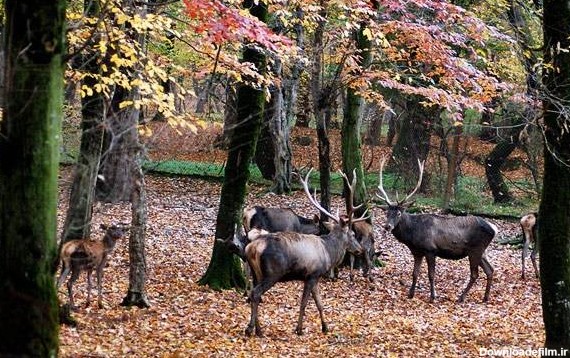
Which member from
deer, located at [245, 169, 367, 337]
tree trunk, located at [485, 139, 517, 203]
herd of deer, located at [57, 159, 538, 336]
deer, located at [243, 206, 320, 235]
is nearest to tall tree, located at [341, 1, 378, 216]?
herd of deer, located at [57, 159, 538, 336]

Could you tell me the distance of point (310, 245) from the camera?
8906 mm

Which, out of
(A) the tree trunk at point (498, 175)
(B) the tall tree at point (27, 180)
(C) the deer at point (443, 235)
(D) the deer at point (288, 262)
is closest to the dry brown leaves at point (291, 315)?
(D) the deer at point (288, 262)

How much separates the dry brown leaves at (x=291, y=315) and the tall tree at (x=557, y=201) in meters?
2.39

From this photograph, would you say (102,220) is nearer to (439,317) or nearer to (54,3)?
(439,317)

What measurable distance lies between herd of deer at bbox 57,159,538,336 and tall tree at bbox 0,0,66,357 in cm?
315


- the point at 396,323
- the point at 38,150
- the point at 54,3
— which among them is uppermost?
the point at 54,3

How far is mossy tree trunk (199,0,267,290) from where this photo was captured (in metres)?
10.9

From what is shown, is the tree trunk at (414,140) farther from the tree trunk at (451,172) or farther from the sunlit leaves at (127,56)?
the sunlit leaves at (127,56)

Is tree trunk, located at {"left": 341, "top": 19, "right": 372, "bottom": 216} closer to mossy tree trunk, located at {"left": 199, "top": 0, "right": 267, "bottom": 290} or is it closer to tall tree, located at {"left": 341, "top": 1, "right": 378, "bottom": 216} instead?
tall tree, located at {"left": 341, "top": 1, "right": 378, "bottom": 216}

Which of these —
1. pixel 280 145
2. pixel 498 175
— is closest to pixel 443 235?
pixel 280 145

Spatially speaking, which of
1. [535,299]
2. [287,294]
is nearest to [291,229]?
[287,294]

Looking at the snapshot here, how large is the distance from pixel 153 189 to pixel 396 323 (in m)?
11.6

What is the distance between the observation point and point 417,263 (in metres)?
12.4

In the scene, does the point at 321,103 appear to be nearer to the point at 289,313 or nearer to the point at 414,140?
the point at 289,313
